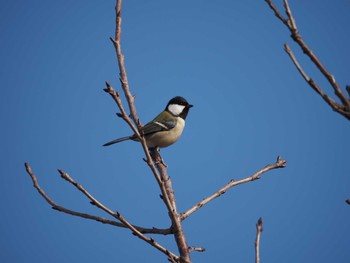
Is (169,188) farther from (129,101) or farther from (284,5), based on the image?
(284,5)

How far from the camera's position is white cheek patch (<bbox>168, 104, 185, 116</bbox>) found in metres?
8.95

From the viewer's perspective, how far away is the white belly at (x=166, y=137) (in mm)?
7812

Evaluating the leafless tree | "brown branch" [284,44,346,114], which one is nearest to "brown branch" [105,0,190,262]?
the leafless tree

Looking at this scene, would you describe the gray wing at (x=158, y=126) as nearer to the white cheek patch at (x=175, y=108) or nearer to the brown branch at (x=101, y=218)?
the white cheek patch at (x=175, y=108)

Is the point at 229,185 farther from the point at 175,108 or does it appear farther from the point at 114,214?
the point at 175,108

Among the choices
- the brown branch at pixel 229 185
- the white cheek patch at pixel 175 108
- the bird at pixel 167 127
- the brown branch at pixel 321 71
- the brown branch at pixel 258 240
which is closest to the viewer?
the brown branch at pixel 321 71

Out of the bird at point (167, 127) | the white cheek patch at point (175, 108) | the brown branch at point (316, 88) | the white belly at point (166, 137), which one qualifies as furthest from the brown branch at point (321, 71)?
the white cheek patch at point (175, 108)

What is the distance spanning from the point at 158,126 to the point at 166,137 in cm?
30

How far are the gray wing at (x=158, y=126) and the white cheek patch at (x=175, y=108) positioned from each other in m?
0.50

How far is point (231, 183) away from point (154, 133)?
4.26 meters

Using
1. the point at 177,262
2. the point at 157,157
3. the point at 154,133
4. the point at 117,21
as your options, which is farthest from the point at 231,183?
the point at 154,133

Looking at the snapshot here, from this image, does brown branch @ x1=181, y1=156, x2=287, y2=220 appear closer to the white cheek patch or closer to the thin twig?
the thin twig

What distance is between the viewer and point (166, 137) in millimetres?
8023

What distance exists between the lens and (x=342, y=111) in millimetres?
1753
